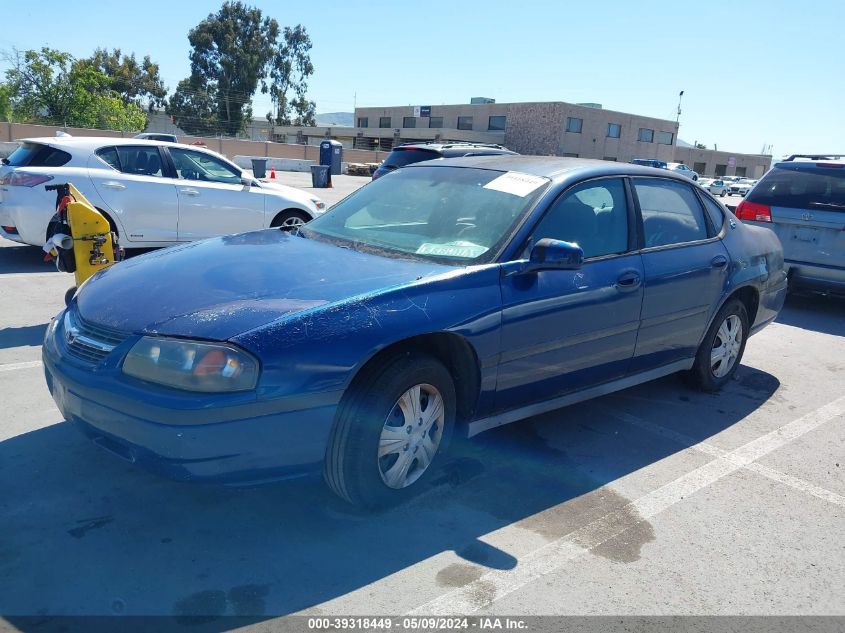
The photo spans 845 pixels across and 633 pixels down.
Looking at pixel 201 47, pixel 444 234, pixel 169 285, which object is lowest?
pixel 169 285

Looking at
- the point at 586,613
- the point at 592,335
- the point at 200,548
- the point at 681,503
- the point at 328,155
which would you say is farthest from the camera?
the point at 328,155

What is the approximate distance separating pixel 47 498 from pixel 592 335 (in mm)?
2909

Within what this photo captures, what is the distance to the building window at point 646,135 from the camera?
66.8 m

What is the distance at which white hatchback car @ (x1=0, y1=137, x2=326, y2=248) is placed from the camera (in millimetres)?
7758

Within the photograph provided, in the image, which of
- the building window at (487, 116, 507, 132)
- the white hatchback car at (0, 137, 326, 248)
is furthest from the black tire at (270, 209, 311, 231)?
the building window at (487, 116, 507, 132)

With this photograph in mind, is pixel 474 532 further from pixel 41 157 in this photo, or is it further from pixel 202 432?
pixel 41 157

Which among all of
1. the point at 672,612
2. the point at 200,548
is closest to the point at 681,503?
the point at 672,612

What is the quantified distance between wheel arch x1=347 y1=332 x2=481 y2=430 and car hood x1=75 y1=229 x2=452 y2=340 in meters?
0.28

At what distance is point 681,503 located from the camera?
3.75 meters

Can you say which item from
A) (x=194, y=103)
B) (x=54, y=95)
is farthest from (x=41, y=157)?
(x=194, y=103)

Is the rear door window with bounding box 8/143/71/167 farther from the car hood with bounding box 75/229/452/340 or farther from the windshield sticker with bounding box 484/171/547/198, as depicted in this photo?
the windshield sticker with bounding box 484/171/547/198

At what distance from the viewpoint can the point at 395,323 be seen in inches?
→ 123

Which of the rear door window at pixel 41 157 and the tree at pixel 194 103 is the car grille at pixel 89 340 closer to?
the rear door window at pixel 41 157

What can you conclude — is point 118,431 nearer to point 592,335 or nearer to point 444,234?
point 444,234
